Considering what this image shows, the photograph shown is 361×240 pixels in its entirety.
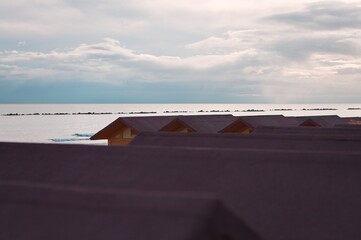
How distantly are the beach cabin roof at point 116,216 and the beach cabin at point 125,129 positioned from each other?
1934 centimetres

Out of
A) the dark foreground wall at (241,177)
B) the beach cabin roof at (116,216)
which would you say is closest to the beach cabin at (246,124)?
the dark foreground wall at (241,177)

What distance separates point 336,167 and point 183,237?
5510 millimetres

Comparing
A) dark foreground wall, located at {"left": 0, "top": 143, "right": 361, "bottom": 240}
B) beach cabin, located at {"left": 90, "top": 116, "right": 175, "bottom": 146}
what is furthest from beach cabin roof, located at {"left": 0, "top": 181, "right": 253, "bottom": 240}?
beach cabin, located at {"left": 90, "top": 116, "right": 175, "bottom": 146}

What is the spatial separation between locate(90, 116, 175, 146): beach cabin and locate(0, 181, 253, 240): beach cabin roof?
63.4 ft

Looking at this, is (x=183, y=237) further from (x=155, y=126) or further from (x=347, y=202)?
(x=155, y=126)

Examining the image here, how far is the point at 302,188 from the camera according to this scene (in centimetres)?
777

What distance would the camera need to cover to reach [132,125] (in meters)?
23.3

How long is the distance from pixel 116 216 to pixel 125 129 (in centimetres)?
2101

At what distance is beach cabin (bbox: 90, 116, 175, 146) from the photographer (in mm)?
23672

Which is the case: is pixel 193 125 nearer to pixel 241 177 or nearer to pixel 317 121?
pixel 317 121

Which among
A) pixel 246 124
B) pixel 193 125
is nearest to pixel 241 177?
pixel 193 125

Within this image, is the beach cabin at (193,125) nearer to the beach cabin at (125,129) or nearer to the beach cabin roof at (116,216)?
the beach cabin at (125,129)

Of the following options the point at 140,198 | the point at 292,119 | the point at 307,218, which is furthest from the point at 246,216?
the point at 292,119

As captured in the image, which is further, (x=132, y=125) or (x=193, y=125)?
(x=193, y=125)
